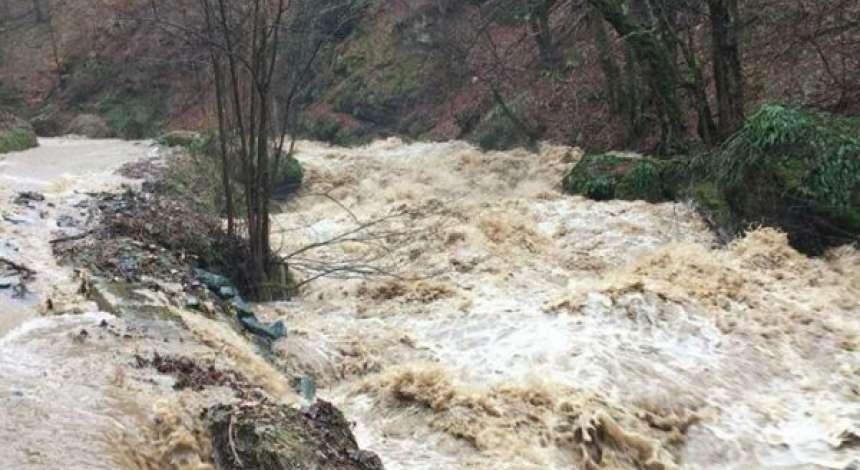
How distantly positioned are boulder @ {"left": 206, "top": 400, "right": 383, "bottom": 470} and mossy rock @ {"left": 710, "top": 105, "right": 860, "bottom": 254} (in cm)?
756

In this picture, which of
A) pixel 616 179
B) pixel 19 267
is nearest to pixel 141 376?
pixel 19 267

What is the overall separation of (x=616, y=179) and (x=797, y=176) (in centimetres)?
345

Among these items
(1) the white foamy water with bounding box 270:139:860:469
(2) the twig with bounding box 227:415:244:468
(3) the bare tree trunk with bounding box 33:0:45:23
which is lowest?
(1) the white foamy water with bounding box 270:139:860:469

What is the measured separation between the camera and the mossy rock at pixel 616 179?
13.6m

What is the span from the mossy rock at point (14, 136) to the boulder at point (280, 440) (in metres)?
19.7

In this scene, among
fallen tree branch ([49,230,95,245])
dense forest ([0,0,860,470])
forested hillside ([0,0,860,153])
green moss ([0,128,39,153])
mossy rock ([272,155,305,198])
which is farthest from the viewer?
green moss ([0,128,39,153])

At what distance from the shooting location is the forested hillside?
14.4 metres

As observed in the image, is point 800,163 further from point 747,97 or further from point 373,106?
point 373,106

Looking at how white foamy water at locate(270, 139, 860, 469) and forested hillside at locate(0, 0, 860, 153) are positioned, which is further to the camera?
forested hillside at locate(0, 0, 860, 153)

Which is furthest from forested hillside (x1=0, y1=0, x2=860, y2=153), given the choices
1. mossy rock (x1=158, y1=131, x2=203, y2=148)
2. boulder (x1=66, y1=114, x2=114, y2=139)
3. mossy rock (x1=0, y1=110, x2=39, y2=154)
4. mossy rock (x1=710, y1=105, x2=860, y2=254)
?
mossy rock (x1=0, y1=110, x2=39, y2=154)

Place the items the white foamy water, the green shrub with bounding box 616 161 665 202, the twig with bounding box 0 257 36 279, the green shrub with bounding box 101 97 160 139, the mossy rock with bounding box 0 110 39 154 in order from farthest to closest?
the green shrub with bounding box 101 97 160 139, the mossy rock with bounding box 0 110 39 154, the green shrub with bounding box 616 161 665 202, the twig with bounding box 0 257 36 279, the white foamy water

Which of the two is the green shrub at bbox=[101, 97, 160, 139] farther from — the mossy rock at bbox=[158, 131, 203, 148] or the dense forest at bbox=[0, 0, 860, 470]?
the dense forest at bbox=[0, 0, 860, 470]

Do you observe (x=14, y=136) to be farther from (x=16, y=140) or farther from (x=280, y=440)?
(x=280, y=440)

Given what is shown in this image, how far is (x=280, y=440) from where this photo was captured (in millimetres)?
4719
